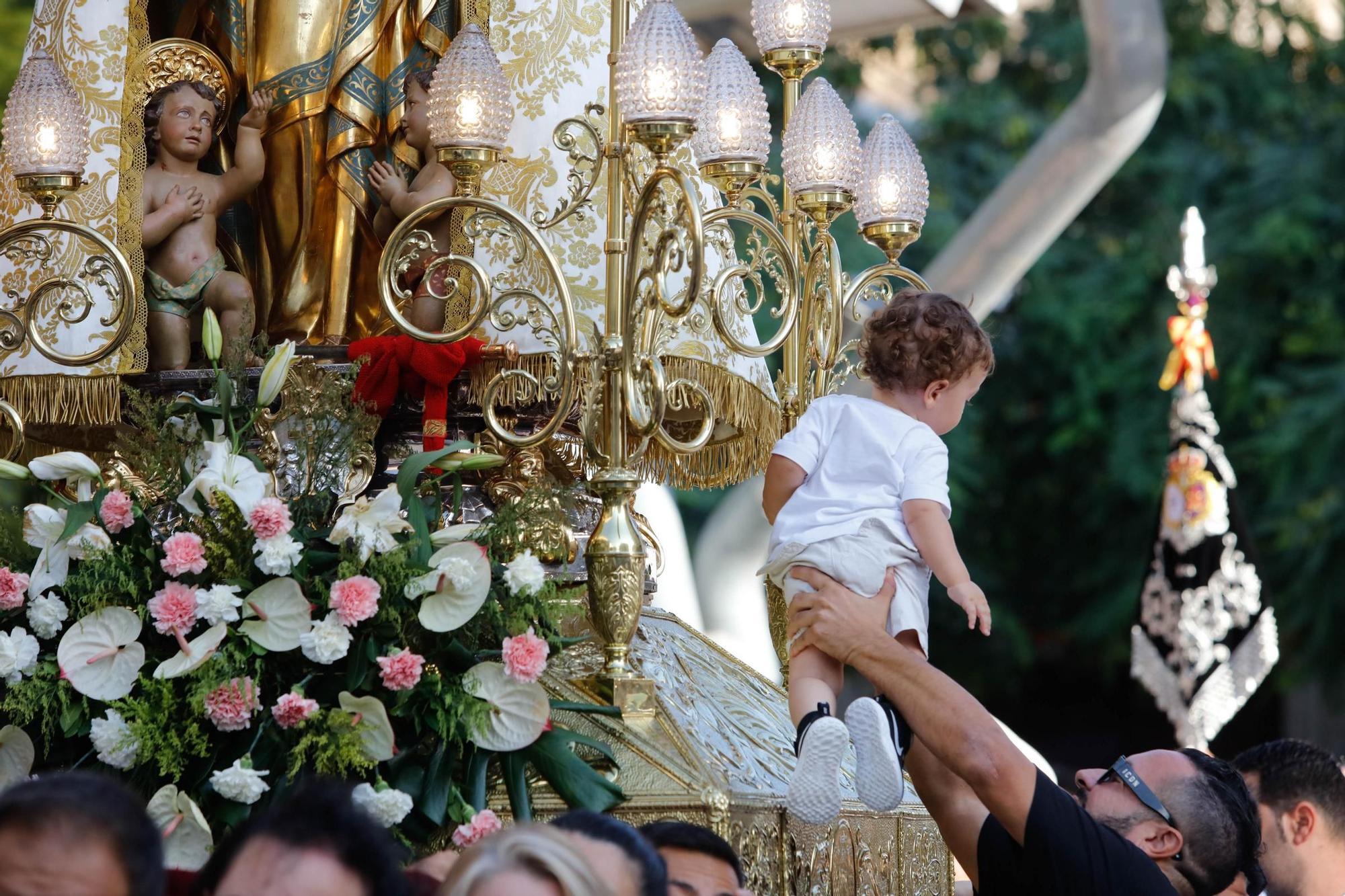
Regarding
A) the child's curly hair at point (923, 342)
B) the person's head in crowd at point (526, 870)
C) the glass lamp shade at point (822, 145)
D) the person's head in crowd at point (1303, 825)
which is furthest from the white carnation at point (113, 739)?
the person's head in crowd at point (1303, 825)

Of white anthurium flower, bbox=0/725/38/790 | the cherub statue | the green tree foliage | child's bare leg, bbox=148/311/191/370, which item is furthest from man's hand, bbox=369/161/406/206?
the green tree foliage

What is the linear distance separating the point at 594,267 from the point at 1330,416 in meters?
7.92

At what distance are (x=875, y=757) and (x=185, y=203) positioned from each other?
6.99 ft

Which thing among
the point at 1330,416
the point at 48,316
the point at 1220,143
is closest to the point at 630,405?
the point at 48,316

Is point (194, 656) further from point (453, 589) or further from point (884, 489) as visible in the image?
point (884, 489)

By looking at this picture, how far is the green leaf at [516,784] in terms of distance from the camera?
3547mm

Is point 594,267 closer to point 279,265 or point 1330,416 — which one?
point 279,265

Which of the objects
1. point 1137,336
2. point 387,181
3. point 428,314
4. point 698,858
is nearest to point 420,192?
point 387,181

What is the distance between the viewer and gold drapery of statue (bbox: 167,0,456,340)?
185 inches

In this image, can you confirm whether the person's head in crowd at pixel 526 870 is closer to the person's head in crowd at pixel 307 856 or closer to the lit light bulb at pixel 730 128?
the person's head in crowd at pixel 307 856

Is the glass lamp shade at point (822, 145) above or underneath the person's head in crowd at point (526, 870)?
above

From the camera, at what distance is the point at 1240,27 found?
13.2m

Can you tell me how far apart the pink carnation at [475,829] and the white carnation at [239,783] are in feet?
1.11

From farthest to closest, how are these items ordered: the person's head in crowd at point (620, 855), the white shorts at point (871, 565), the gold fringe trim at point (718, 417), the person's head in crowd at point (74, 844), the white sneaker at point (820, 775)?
the gold fringe trim at point (718, 417) < the white shorts at point (871, 565) < the white sneaker at point (820, 775) < the person's head in crowd at point (620, 855) < the person's head in crowd at point (74, 844)
